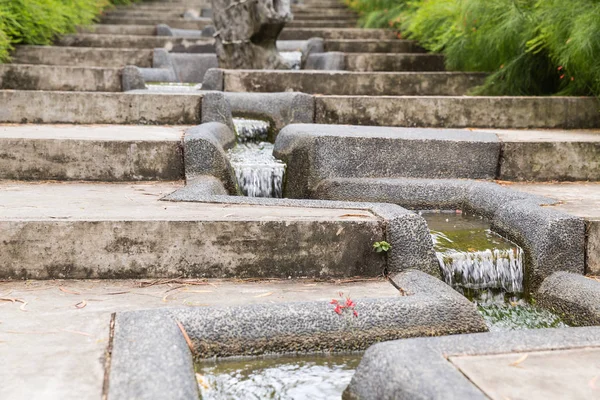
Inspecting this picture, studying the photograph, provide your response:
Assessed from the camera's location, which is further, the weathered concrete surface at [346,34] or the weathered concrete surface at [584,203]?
the weathered concrete surface at [346,34]

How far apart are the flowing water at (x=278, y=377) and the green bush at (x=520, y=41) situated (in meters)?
3.63

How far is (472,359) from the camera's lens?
1.94m

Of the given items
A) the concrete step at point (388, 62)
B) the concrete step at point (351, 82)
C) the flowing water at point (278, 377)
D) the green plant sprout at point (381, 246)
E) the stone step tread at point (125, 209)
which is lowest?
the flowing water at point (278, 377)

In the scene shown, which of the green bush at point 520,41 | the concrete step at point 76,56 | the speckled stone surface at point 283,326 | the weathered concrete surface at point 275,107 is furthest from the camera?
the concrete step at point 76,56

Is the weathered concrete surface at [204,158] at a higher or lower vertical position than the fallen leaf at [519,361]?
higher

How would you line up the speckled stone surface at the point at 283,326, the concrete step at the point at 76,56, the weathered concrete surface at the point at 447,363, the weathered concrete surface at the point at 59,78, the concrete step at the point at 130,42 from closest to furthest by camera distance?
1. the weathered concrete surface at the point at 447,363
2. the speckled stone surface at the point at 283,326
3. the weathered concrete surface at the point at 59,78
4. the concrete step at the point at 76,56
5. the concrete step at the point at 130,42

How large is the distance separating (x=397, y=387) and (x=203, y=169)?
253cm

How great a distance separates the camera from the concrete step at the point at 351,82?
647cm

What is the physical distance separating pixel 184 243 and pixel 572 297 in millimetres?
1738

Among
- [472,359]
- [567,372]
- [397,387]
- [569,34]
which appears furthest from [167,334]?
[569,34]

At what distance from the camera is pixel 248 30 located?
7.63 metres

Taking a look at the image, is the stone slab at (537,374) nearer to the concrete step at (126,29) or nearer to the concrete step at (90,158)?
the concrete step at (90,158)

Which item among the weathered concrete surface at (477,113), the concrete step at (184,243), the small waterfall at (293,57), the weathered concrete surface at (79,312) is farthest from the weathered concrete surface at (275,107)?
the small waterfall at (293,57)

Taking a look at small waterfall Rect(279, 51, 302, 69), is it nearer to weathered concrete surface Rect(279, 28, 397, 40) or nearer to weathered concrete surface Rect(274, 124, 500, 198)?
weathered concrete surface Rect(279, 28, 397, 40)
